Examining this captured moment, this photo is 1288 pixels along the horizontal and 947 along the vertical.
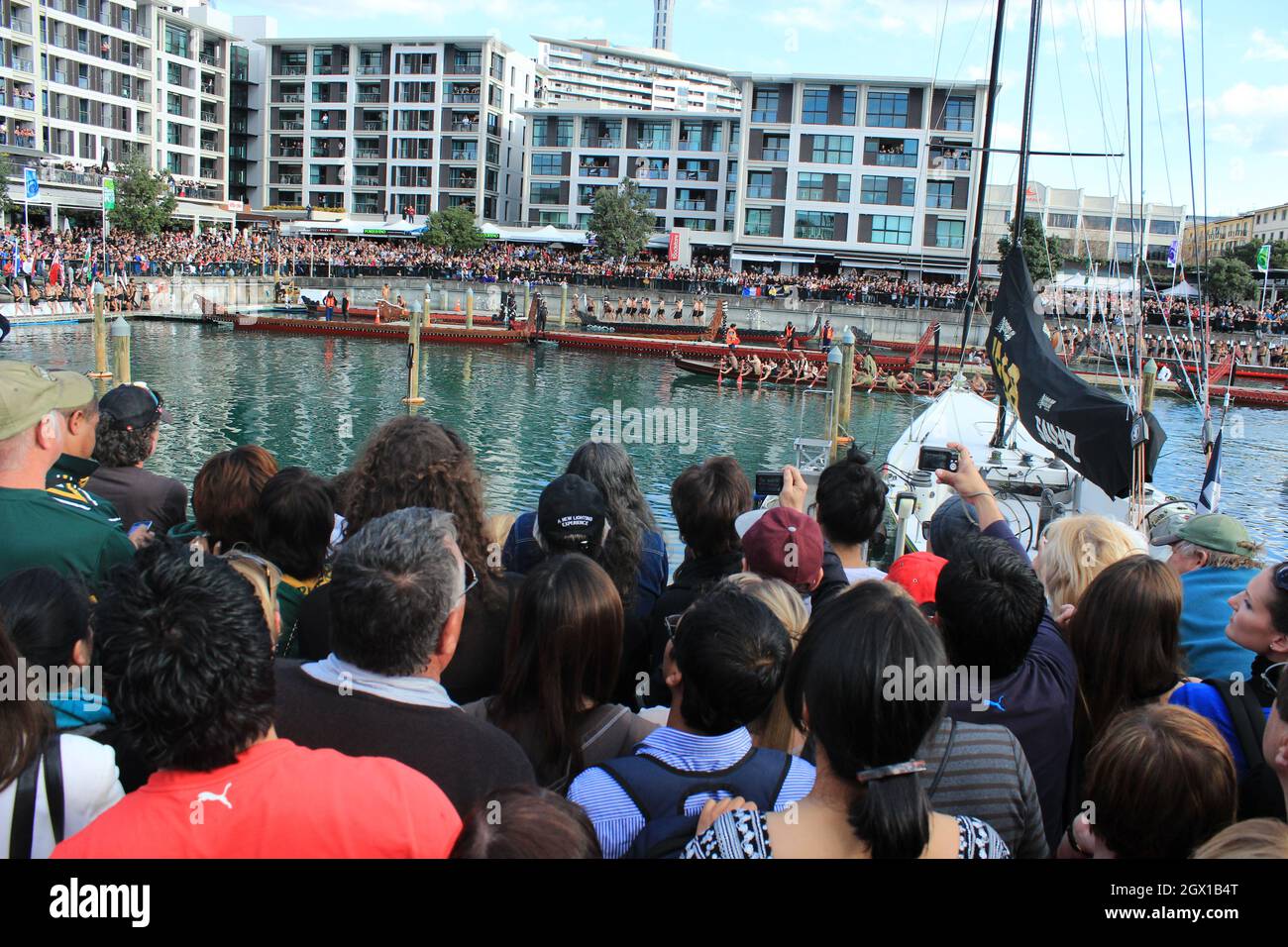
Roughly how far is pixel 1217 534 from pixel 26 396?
4671 mm

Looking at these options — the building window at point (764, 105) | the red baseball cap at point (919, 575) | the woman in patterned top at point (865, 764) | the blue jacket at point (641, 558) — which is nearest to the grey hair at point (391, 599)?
the woman in patterned top at point (865, 764)

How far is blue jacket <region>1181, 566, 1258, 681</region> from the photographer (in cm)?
373

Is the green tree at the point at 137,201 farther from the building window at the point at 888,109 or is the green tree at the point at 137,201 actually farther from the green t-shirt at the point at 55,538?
the green t-shirt at the point at 55,538

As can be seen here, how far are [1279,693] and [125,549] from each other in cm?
363

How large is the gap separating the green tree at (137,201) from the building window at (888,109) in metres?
41.4

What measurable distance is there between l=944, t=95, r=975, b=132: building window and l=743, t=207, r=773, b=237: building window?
12031mm

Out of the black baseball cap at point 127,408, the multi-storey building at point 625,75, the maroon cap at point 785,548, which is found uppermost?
the multi-storey building at point 625,75

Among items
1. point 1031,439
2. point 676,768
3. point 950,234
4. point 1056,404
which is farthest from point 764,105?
point 676,768

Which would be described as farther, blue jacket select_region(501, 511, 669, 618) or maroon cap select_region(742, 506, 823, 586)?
blue jacket select_region(501, 511, 669, 618)

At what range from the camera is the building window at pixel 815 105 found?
6316 centimetres

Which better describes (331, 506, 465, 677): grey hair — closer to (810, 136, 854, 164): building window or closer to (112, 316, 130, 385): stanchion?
(112, 316, 130, 385): stanchion

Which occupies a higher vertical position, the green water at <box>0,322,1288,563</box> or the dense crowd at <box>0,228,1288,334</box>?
the dense crowd at <box>0,228,1288,334</box>

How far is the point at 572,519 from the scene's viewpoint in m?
3.95

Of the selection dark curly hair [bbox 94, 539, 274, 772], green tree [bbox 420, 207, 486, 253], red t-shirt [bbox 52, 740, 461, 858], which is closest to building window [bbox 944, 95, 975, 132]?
green tree [bbox 420, 207, 486, 253]
